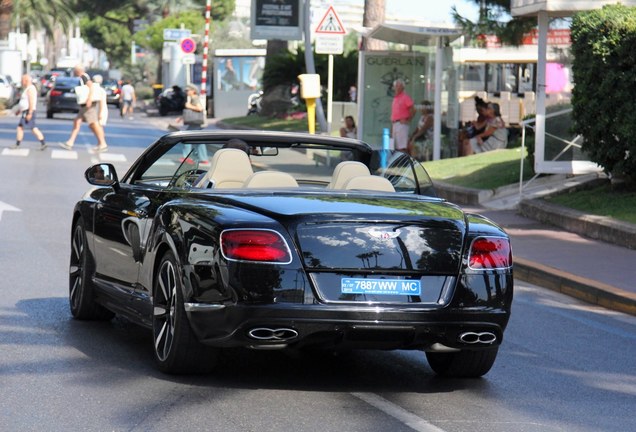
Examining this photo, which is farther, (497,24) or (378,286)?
(497,24)

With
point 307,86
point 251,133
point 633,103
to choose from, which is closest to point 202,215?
point 251,133

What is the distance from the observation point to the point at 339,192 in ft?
25.7

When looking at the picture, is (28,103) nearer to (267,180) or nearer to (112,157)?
(112,157)

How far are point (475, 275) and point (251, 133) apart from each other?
7.63ft

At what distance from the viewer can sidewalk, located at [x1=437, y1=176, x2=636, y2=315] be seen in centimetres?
1230

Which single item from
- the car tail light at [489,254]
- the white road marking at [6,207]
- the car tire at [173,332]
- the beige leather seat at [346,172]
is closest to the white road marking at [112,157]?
the white road marking at [6,207]

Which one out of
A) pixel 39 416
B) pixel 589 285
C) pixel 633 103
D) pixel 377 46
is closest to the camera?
pixel 39 416

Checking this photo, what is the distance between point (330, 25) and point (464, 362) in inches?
896

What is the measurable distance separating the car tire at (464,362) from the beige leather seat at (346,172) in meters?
1.18

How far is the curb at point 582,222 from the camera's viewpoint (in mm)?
15424

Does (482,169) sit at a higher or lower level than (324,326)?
lower

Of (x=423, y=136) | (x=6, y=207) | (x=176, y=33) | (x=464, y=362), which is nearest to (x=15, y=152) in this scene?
(x=423, y=136)

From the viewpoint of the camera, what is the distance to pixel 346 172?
8.55 m

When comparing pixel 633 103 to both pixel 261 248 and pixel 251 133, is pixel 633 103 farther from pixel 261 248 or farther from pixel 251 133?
pixel 261 248
